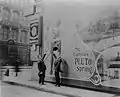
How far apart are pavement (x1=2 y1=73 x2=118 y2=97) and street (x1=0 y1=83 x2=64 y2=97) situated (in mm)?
35

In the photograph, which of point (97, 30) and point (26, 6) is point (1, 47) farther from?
point (97, 30)

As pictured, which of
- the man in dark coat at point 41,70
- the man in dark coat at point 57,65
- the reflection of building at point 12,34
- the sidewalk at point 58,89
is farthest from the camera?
the reflection of building at point 12,34

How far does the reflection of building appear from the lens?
69.2 inches

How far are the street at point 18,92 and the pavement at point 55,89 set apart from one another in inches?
1.4

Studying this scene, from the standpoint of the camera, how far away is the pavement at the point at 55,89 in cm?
117

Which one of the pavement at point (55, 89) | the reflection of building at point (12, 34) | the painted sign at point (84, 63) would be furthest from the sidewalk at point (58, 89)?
the reflection of building at point (12, 34)

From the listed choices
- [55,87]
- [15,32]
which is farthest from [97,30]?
[15,32]

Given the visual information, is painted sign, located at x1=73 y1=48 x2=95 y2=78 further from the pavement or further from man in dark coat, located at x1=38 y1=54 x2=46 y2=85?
man in dark coat, located at x1=38 y1=54 x2=46 y2=85

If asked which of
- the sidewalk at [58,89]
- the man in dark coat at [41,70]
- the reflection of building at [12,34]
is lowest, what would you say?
the sidewalk at [58,89]

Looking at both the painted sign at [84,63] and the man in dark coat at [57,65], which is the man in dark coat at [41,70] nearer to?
the man in dark coat at [57,65]

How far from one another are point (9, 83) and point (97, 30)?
1.21 meters

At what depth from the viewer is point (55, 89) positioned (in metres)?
1.38

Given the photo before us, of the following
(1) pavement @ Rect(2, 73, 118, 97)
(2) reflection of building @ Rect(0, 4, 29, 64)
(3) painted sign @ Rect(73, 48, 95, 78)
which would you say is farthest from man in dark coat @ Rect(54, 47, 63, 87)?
(2) reflection of building @ Rect(0, 4, 29, 64)

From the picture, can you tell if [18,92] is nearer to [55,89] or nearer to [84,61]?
[55,89]
